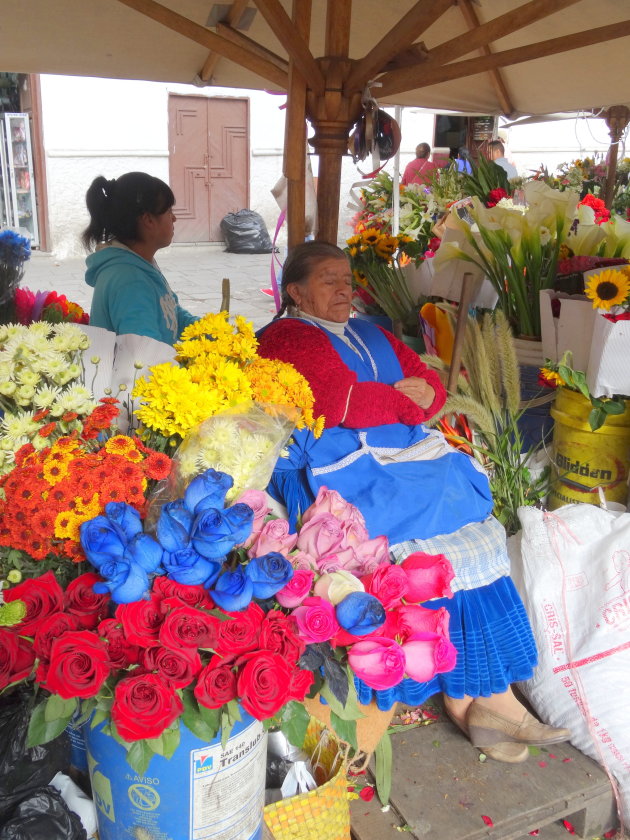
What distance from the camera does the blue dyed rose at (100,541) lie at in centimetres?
126

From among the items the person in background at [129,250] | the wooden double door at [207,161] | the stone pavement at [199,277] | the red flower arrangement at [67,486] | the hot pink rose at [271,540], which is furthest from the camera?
the wooden double door at [207,161]

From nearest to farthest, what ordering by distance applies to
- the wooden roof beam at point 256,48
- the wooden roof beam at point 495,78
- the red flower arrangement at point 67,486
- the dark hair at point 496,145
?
the red flower arrangement at point 67,486, the wooden roof beam at point 256,48, the wooden roof beam at point 495,78, the dark hair at point 496,145

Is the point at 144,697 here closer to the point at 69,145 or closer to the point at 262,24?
the point at 262,24

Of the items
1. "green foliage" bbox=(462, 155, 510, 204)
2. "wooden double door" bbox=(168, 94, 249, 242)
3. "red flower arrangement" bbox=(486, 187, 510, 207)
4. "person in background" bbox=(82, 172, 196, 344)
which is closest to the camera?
"person in background" bbox=(82, 172, 196, 344)

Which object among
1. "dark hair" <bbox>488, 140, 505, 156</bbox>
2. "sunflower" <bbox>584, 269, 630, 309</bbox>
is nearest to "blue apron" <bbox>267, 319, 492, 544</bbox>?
"sunflower" <bbox>584, 269, 630, 309</bbox>

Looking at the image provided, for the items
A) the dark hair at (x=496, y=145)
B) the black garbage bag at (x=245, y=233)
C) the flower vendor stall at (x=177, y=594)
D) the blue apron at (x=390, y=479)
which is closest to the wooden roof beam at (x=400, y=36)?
the blue apron at (x=390, y=479)

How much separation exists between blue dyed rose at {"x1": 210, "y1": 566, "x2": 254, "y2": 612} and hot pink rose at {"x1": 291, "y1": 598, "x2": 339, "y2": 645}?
104 mm

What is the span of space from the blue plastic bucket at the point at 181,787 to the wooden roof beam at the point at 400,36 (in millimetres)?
2163

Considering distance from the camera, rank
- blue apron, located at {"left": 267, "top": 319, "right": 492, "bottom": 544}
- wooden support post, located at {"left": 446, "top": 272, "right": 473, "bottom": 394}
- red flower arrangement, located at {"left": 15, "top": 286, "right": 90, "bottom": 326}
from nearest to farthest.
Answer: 1. blue apron, located at {"left": 267, "top": 319, "right": 492, "bottom": 544}
2. red flower arrangement, located at {"left": 15, "top": 286, "right": 90, "bottom": 326}
3. wooden support post, located at {"left": 446, "top": 272, "right": 473, "bottom": 394}

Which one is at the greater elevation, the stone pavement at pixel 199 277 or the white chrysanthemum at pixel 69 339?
the white chrysanthemum at pixel 69 339

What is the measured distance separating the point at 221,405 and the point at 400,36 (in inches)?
67.5

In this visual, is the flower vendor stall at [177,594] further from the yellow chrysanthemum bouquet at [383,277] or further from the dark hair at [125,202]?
the yellow chrysanthemum bouquet at [383,277]

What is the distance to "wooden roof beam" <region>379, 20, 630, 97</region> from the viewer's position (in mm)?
2441

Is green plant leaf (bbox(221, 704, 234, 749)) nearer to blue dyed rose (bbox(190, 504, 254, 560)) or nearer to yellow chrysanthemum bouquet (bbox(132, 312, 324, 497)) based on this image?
blue dyed rose (bbox(190, 504, 254, 560))
